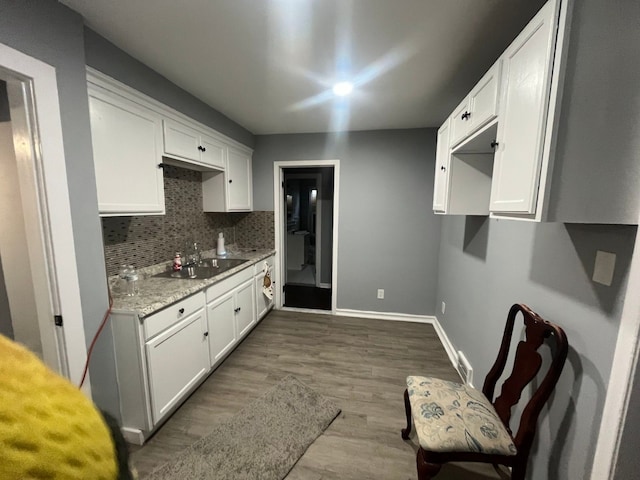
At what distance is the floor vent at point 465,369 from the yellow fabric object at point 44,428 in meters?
2.38

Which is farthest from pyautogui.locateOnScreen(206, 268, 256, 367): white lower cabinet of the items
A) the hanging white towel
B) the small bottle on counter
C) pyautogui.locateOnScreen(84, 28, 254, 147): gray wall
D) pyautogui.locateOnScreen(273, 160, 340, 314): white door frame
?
pyautogui.locateOnScreen(84, 28, 254, 147): gray wall

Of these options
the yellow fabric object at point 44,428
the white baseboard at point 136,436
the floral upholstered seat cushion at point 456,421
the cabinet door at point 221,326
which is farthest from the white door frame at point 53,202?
the floral upholstered seat cushion at point 456,421

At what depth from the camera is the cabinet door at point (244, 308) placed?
2586mm

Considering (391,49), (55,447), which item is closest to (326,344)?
(391,49)

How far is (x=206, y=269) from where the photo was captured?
263 centimetres

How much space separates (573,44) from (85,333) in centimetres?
235

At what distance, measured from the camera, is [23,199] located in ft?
3.89

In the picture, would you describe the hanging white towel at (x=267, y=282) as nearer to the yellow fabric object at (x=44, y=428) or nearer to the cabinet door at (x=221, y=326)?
the cabinet door at (x=221, y=326)

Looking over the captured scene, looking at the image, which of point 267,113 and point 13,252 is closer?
point 13,252

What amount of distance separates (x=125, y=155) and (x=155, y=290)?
88 cm

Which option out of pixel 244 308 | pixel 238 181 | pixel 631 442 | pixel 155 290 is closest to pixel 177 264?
pixel 155 290

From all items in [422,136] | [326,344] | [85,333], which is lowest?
[326,344]

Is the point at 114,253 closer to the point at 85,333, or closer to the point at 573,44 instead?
the point at 85,333

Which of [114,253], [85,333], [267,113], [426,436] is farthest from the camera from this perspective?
[267,113]
